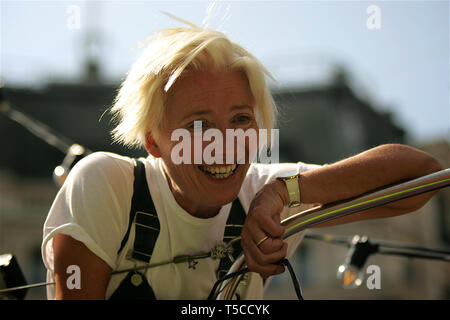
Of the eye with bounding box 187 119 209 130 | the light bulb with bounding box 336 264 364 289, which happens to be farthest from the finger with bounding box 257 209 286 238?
the light bulb with bounding box 336 264 364 289

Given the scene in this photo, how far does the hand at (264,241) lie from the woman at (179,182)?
0.03 ft

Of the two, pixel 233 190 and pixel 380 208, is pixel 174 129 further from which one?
pixel 380 208

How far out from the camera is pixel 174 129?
1.83m

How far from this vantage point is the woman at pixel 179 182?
1734mm

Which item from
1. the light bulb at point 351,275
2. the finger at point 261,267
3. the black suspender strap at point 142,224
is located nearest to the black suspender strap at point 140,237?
the black suspender strap at point 142,224

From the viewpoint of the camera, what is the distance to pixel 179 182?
1.90m

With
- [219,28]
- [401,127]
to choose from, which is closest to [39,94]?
[401,127]

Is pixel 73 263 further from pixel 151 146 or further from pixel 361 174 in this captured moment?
pixel 361 174

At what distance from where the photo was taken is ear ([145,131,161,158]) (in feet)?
6.41

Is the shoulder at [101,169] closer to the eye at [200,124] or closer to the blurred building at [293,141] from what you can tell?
the eye at [200,124]

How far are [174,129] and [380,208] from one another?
731mm

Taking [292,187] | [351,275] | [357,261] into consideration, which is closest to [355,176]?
[292,187]

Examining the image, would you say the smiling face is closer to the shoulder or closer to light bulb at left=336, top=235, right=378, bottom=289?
the shoulder

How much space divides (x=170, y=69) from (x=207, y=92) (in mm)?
138
